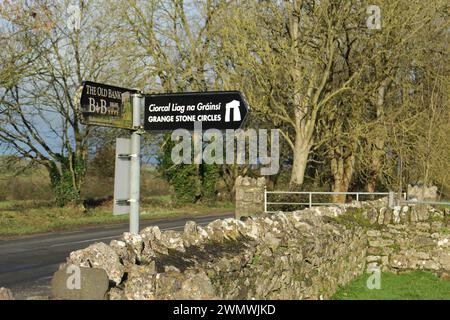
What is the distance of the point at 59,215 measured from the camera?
2878 centimetres

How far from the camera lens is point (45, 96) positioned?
3023 centimetres

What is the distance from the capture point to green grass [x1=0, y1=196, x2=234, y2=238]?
24547 mm

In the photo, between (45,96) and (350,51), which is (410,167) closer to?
(350,51)

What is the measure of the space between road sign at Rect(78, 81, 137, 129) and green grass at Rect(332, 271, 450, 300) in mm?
5688

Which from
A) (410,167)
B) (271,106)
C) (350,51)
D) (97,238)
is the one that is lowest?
(97,238)

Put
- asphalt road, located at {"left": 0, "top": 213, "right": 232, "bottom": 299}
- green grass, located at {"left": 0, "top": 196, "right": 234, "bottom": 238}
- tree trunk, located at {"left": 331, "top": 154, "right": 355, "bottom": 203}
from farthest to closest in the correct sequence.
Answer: tree trunk, located at {"left": 331, "top": 154, "right": 355, "bottom": 203}
green grass, located at {"left": 0, "top": 196, "right": 234, "bottom": 238}
asphalt road, located at {"left": 0, "top": 213, "right": 232, "bottom": 299}

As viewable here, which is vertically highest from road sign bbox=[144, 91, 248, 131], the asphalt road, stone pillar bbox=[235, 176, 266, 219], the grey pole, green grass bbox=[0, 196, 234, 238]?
road sign bbox=[144, 91, 248, 131]

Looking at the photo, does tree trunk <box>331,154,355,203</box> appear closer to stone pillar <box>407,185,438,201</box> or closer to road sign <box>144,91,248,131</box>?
stone pillar <box>407,185,438,201</box>

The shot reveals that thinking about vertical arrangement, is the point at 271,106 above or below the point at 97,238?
above

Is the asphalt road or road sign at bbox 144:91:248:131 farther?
the asphalt road

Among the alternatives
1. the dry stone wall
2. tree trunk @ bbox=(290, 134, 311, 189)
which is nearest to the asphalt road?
tree trunk @ bbox=(290, 134, 311, 189)
